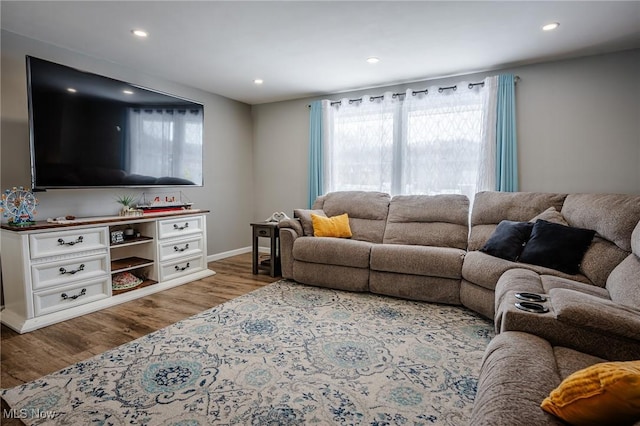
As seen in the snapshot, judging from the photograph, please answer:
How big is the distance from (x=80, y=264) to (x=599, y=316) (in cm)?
354

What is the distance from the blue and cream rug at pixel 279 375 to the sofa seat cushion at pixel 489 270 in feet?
1.14

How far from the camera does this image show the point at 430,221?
148 inches

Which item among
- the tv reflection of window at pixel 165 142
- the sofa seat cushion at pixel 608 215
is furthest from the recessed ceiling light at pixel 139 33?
the sofa seat cushion at pixel 608 215

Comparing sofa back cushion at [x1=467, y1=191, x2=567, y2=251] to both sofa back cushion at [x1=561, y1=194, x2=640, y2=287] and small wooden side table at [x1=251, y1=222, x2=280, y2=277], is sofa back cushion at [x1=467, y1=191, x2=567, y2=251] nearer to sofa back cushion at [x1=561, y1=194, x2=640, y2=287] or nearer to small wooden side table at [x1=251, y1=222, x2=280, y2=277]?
sofa back cushion at [x1=561, y1=194, x2=640, y2=287]

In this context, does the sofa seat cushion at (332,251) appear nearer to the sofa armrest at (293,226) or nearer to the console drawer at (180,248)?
the sofa armrest at (293,226)

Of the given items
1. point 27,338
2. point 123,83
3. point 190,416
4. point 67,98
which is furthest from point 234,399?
point 123,83

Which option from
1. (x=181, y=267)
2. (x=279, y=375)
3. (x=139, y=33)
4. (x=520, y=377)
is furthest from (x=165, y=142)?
(x=520, y=377)

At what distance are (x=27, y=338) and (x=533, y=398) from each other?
3.15 meters

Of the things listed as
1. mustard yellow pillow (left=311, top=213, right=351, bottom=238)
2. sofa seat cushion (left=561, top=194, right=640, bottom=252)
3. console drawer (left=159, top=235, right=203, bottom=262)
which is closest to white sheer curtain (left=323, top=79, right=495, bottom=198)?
mustard yellow pillow (left=311, top=213, right=351, bottom=238)

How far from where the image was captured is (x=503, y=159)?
372 cm

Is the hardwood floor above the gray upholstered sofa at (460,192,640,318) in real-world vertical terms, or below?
below

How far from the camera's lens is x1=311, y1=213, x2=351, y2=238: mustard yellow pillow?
3.88m

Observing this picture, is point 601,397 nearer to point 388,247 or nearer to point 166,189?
point 388,247

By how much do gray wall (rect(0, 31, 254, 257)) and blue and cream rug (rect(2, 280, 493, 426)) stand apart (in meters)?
1.80
